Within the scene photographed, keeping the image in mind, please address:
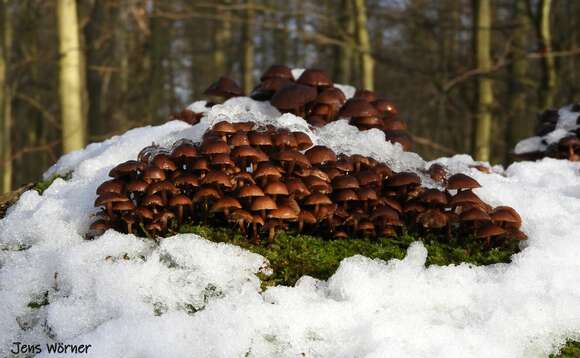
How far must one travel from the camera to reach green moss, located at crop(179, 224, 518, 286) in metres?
2.50

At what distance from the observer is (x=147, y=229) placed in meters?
2.64

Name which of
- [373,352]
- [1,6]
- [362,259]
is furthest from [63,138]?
[373,352]

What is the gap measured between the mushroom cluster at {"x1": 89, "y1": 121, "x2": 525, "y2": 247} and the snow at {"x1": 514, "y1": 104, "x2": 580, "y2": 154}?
2.02m

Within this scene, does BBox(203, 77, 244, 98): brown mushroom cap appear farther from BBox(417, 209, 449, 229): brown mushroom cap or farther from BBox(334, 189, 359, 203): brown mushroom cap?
BBox(417, 209, 449, 229): brown mushroom cap

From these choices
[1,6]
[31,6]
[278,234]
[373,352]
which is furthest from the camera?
[31,6]

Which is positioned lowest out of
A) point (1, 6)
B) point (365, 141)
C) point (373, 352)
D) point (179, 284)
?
point (373, 352)

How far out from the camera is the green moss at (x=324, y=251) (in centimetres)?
250

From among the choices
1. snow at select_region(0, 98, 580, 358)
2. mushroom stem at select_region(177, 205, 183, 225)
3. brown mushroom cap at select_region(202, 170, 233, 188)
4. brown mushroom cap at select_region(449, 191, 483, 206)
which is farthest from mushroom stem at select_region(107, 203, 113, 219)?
brown mushroom cap at select_region(449, 191, 483, 206)

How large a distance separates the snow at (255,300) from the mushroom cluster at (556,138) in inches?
60.9

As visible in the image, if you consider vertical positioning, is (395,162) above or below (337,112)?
below

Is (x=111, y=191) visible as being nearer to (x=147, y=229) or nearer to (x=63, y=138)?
(x=147, y=229)

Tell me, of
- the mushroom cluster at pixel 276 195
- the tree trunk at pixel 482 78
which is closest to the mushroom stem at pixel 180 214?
the mushroom cluster at pixel 276 195

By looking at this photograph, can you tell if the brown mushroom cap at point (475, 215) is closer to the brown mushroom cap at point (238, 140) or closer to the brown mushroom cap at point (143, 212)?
the brown mushroom cap at point (238, 140)

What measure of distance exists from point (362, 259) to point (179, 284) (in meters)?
0.95
